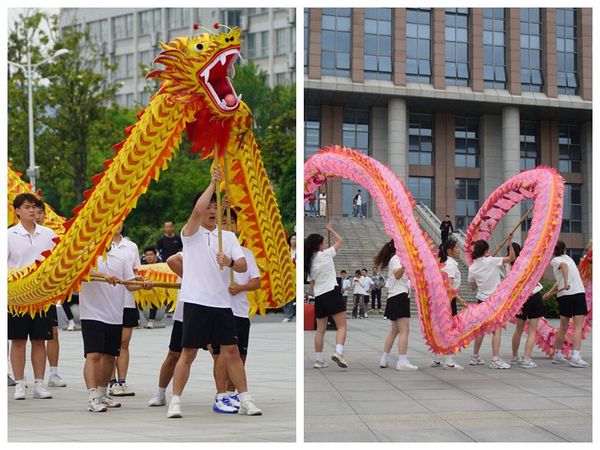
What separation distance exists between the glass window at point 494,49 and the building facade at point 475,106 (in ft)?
0.13

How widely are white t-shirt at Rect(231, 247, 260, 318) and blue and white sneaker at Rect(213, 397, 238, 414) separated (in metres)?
0.44

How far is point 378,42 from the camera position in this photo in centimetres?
1672

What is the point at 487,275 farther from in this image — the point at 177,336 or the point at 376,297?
the point at 376,297

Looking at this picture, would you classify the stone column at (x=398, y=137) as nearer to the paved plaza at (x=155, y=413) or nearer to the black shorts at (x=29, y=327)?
the paved plaza at (x=155, y=413)

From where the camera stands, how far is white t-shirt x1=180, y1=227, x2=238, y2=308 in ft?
16.3

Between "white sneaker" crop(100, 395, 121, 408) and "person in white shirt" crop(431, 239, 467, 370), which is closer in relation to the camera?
"white sneaker" crop(100, 395, 121, 408)

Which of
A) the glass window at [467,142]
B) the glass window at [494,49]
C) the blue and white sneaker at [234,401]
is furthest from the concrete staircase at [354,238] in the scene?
the glass window at [467,142]

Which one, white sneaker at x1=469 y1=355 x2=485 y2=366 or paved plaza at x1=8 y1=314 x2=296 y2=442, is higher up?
paved plaza at x1=8 y1=314 x2=296 y2=442

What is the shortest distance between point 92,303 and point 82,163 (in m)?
14.8

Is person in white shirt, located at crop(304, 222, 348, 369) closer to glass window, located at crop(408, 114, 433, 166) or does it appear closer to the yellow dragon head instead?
the yellow dragon head

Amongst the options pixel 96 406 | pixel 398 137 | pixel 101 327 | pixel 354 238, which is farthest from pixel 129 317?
pixel 398 137

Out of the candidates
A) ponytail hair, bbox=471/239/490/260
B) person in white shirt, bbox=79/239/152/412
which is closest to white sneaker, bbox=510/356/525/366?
ponytail hair, bbox=471/239/490/260

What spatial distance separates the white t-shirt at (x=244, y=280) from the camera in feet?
17.3

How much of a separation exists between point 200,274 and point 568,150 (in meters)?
28.1
